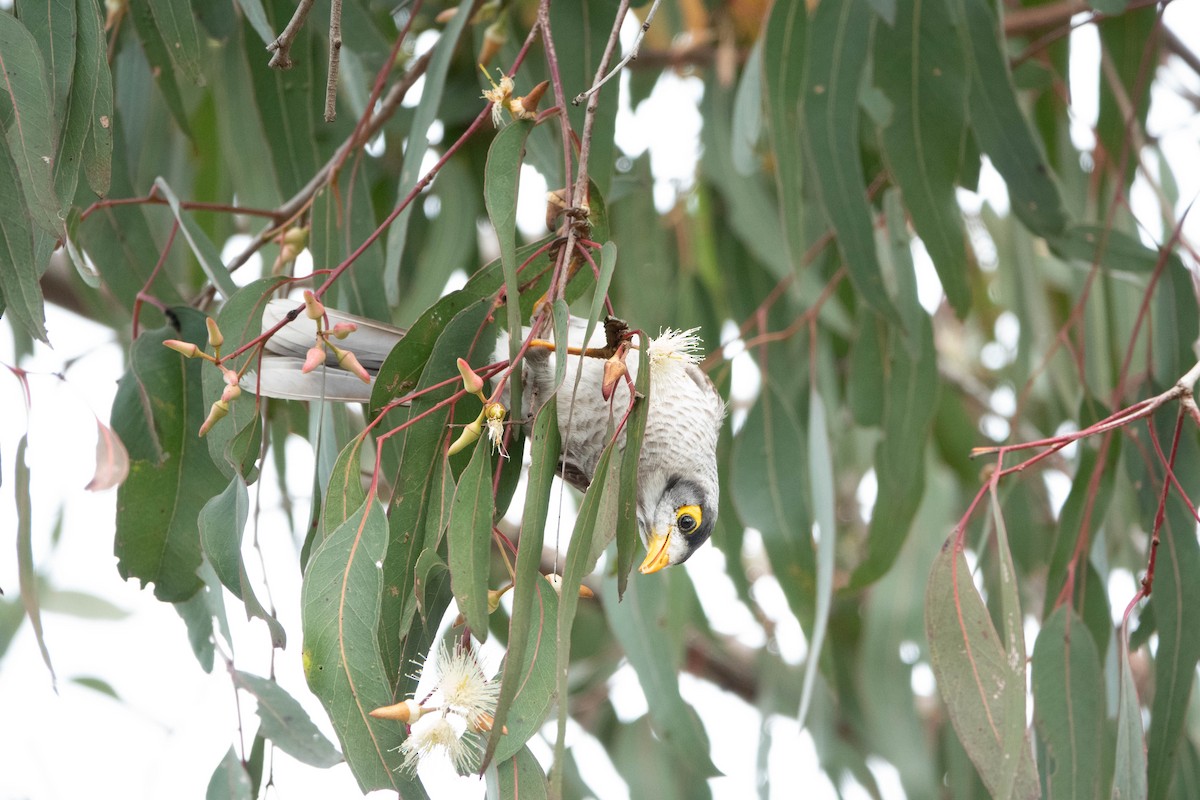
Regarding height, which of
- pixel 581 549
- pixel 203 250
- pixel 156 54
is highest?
pixel 156 54

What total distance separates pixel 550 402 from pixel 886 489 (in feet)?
4.51

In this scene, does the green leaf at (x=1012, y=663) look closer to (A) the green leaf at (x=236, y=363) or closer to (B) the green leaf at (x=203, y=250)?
(A) the green leaf at (x=236, y=363)

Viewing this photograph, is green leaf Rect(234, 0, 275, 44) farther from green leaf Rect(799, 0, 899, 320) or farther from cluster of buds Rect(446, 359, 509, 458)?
green leaf Rect(799, 0, 899, 320)

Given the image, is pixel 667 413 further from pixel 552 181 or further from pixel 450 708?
pixel 450 708

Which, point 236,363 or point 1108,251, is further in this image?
point 1108,251

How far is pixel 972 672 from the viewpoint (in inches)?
56.9

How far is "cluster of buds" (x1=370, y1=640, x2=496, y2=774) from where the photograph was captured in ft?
3.87

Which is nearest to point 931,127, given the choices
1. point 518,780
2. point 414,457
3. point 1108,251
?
point 1108,251

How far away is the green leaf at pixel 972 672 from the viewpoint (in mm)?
1352

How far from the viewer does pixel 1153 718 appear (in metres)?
1.99

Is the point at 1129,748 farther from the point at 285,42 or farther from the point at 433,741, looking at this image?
the point at 285,42

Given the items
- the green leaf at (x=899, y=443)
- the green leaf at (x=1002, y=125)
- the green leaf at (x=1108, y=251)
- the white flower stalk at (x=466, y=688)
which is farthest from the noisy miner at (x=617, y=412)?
the green leaf at (x=1108, y=251)

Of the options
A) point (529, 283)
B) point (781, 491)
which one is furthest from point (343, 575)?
point (781, 491)

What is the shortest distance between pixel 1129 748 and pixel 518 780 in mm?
872
